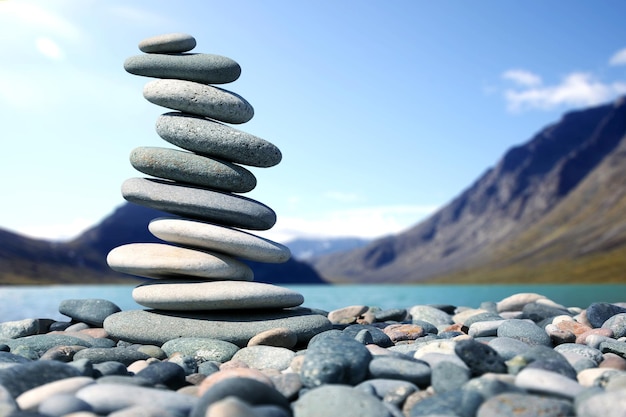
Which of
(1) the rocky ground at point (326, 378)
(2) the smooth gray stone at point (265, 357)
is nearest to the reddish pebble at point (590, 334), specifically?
(1) the rocky ground at point (326, 378)

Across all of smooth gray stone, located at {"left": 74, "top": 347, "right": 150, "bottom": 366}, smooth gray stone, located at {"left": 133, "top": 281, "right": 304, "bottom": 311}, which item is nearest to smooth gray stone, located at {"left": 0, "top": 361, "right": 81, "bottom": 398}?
smooth gray stone, located at {"left": 74, "top": 347, "right": 150, "bottom": 366}

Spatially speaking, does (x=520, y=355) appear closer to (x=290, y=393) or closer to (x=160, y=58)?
(x=290, y=393)

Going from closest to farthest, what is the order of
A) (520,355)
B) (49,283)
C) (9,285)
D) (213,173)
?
(520,355) < (213,173) < (9,285) < (49,283)

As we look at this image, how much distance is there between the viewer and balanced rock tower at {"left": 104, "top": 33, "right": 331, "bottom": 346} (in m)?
13.3

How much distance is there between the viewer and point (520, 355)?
363 inches

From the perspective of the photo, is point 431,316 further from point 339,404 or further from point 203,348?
point 339,404

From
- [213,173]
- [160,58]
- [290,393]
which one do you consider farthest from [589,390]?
[160,58]

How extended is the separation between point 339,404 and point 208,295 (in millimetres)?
6340

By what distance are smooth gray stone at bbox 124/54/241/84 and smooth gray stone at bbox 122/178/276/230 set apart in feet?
8.46

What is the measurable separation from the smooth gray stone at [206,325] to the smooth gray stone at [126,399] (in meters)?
5.44

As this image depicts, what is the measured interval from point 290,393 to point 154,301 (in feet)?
19.5

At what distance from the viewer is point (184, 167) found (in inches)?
548

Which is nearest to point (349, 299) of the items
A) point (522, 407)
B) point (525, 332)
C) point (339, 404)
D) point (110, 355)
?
point (525, 332)

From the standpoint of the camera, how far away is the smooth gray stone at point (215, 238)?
13.7m
